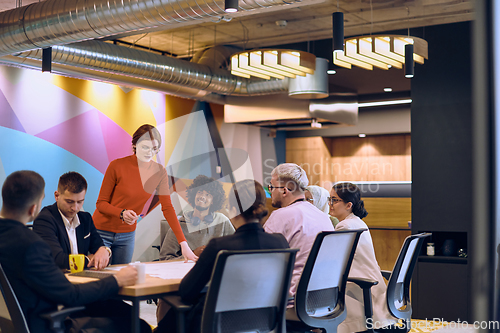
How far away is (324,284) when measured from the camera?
269 cm

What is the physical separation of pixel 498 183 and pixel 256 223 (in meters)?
1.69

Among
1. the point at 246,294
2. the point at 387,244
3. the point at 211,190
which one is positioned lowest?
the point at 387,244

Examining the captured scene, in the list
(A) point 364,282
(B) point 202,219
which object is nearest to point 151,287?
(A) point 364,282

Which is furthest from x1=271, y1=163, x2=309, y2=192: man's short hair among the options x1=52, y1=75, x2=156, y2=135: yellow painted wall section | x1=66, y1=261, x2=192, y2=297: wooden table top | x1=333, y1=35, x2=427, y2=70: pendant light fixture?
x1=52, y1=75, x2=156, y2=135: yellow painted wall section

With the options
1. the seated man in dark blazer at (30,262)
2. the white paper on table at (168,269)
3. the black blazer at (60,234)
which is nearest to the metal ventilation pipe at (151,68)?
the black blazer at (60,234)

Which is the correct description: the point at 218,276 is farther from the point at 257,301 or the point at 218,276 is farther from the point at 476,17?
the point at 476,17

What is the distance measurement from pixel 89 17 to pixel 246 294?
296cm

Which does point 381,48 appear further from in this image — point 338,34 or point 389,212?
point 389,212

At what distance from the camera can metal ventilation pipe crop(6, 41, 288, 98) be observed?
17.7 feet

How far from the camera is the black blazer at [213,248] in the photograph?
218cm

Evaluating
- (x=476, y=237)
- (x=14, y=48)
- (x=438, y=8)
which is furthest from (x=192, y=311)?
(x=438, y=8)

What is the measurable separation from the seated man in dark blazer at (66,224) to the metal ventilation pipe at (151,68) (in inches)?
112

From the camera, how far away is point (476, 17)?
2.38 feet

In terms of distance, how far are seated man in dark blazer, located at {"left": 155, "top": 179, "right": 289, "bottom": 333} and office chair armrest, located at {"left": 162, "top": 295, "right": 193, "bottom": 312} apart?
0.12ft
